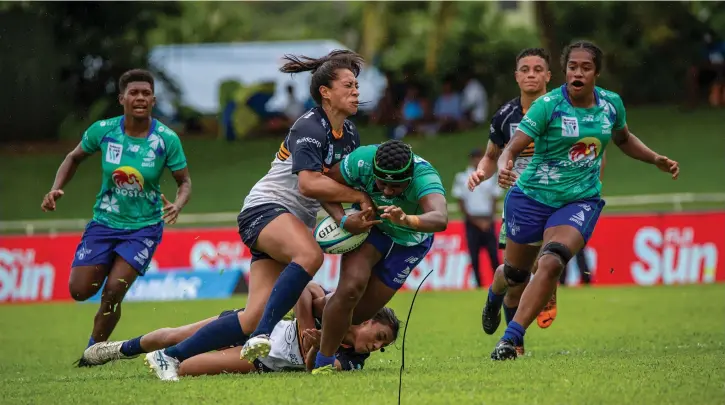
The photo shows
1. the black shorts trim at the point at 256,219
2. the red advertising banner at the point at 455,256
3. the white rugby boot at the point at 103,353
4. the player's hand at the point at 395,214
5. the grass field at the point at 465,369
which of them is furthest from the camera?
the red advertising banner at the point at 455,256

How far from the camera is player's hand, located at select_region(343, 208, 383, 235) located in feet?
25.4

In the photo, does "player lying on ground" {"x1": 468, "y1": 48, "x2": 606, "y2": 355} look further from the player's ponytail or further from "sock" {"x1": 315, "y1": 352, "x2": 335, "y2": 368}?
"sock" {"x1": 315, "y1": 352, "x2": 335, "y2": 368}

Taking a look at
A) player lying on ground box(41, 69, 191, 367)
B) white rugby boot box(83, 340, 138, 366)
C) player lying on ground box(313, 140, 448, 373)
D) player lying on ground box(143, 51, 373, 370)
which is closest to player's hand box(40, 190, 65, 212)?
player lying on ground box(41, 69, 191, 367)

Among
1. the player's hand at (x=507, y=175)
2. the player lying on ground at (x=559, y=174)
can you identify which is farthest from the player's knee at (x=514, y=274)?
the player's hand at (x=507, y=175)

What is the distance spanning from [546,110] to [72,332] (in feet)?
25.2

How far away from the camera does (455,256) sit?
19.9 metres

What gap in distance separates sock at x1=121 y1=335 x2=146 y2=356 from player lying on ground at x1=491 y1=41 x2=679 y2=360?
2665mm

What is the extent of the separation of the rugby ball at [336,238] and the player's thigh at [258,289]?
1.53 feet

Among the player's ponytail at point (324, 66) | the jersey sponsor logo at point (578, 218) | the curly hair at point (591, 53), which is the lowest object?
the jersey sponsor logo at point (578, 218)

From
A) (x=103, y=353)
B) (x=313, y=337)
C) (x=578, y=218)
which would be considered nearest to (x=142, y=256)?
(x=103, y=353)

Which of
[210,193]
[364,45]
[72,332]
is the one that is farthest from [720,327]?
[364,45]

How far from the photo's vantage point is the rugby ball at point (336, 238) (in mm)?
7953

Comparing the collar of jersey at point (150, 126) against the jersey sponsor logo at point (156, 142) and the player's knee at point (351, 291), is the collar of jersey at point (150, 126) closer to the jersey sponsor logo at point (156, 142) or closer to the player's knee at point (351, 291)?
the jersey sponsor logo at point (156, 142)

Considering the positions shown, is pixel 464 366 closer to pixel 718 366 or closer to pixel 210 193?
pixel 718 366
